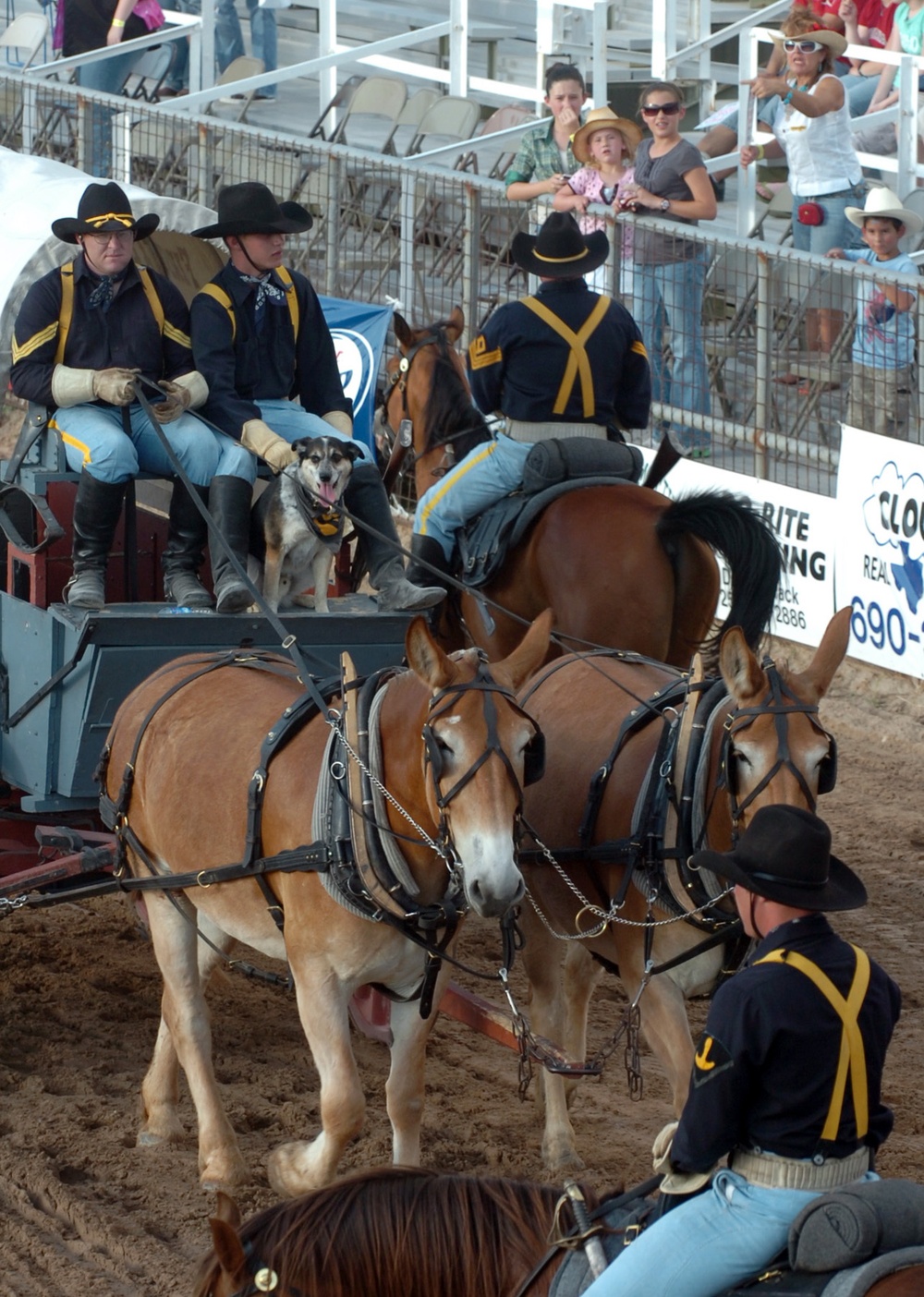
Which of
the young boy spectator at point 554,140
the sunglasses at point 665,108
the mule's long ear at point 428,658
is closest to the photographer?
the mule's long ear at point 428,658

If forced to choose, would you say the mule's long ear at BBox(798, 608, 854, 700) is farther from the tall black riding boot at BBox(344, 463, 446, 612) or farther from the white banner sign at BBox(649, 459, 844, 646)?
the white banner sign at BBox(649, 459, 844, 646)

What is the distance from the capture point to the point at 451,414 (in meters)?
8.20

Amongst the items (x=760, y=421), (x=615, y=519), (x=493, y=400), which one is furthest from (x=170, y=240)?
(x=760, y=421)

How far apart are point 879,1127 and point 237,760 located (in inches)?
97.8

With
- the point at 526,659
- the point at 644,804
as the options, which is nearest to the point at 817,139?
the point at 644,804

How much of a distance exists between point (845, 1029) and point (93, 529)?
146 inches

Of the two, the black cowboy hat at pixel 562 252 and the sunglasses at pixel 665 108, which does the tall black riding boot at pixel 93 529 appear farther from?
the sunglasses at pixel 665 108

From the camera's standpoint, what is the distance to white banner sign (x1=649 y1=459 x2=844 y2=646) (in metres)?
10.1

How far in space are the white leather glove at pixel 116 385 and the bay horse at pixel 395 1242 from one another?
3.51 metres

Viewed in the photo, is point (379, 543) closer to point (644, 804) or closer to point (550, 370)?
point (550, 370)

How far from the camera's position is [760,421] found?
10344 mm

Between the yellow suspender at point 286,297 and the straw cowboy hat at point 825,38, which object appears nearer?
the yellow suspender at point 286,297

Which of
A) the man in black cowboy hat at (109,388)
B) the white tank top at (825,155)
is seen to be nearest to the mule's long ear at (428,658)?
the man in black cowboy hat at (109,388)

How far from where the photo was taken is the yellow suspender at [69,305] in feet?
19.7
